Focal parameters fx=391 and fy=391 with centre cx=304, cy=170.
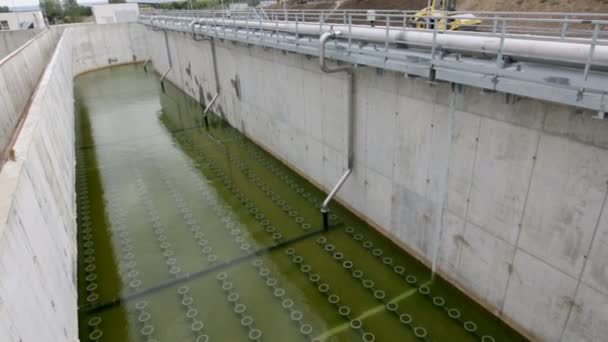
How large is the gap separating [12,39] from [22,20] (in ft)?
59.0

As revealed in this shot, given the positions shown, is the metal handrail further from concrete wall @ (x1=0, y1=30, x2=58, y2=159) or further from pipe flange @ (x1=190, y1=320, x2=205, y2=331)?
concrete wall @ (x1=0, y1=30, x2=58, y2=159)

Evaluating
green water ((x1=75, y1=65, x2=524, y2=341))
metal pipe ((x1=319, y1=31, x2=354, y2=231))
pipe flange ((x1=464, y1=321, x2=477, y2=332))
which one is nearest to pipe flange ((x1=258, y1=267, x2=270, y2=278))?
green water ((x1=75, y1=65, x2=524, y2=341))

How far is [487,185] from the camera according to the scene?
254 inches

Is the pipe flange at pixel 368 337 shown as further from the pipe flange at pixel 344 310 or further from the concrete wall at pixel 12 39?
the concrete wall at pixel 12 39

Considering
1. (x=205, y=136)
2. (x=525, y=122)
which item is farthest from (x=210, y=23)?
(x=525, y=122)

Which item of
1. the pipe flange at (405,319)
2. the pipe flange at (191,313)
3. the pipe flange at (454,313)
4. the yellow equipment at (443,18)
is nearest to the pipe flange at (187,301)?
the pipe flange at (191,313)

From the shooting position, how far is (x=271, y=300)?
25.4ft

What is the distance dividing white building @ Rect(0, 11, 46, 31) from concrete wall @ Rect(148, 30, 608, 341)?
50484 mm

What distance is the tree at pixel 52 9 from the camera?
240 feet

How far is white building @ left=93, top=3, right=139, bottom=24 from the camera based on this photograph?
4212cm

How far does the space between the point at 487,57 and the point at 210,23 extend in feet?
45.5

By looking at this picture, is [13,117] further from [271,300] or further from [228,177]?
[271,300]

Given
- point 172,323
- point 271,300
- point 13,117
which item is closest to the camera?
point 172,323

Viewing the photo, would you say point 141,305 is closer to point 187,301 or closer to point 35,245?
point 187,301
